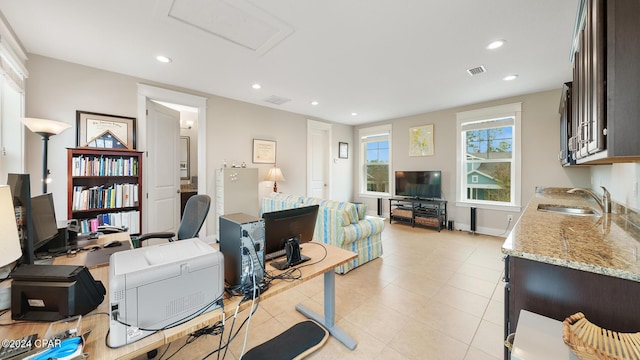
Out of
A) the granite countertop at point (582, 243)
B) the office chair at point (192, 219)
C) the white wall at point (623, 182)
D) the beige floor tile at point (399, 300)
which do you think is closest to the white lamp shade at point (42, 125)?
the office chair at point (192, 219)

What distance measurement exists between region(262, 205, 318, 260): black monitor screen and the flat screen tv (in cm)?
433

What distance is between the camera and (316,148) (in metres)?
6.17

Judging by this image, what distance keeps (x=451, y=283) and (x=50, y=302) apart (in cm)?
326

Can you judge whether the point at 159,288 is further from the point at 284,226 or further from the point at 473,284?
the point at 473,284

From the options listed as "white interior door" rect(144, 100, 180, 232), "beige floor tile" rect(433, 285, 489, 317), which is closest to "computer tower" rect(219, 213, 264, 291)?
"beige floor tile" rect(433, 285, 489, 317)

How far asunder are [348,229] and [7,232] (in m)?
2.57

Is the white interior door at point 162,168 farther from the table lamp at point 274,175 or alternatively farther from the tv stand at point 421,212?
the tv stand at point 421,212

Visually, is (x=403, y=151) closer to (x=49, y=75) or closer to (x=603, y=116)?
(x=603, y=116)

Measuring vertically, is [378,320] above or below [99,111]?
below

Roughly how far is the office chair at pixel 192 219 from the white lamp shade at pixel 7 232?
1.27 m

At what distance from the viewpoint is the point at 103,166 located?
3055 millimetres

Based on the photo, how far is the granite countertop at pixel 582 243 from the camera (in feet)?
3.10

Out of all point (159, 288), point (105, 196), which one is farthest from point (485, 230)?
point (105, 196)

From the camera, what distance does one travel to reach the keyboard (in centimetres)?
77
